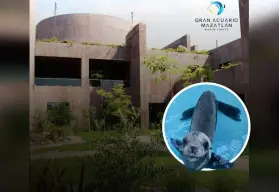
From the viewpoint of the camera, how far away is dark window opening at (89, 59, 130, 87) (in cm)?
388

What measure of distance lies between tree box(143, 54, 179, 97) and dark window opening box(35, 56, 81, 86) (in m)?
0.91

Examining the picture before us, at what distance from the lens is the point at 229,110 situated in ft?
12.9

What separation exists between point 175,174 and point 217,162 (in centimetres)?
57

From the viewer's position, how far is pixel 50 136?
12.3 feet

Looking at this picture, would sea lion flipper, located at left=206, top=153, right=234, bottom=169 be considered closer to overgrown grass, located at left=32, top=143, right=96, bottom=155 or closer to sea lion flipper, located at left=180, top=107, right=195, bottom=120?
sea lion flipper, located at left=180, top=107, right=195, bottom=120

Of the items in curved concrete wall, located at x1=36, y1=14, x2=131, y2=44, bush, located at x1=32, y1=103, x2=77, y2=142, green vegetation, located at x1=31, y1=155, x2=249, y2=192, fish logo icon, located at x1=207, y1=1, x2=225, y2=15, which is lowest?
green vegetation, located at x1=31, y1=155, x2=249, y2=192

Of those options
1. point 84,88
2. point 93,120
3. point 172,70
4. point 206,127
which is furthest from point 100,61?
point 206,127

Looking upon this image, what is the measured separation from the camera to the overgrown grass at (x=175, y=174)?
12.3 feet

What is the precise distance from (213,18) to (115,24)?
4.16ft

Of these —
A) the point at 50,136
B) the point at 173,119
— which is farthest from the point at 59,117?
the point at 173,119

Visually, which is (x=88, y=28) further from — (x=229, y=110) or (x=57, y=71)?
(x=229, y=110)

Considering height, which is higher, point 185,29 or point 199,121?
point 185,29

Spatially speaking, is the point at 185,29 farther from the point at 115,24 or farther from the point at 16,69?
the point at 16,69

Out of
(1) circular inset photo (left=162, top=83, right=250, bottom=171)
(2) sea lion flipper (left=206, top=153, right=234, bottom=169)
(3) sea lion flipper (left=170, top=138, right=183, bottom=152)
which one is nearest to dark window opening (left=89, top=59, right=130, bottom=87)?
(1) circular inset photo (left=162, top=83, right=250, bottom=171)
